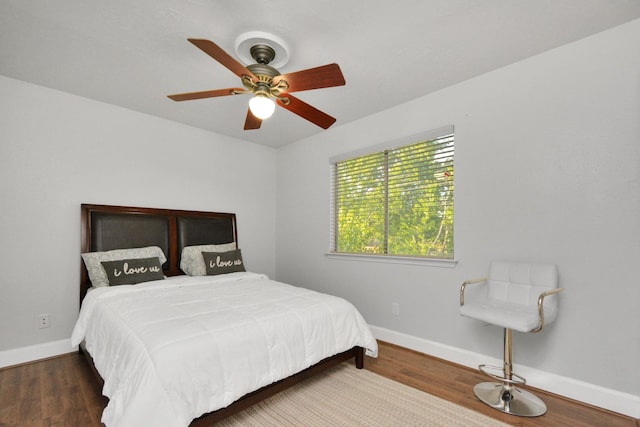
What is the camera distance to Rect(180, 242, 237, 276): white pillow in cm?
345

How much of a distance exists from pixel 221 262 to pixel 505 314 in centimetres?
278

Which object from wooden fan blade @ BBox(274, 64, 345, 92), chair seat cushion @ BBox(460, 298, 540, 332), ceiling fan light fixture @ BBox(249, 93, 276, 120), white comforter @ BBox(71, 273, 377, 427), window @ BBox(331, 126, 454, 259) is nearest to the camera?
white comforter @ BBox(71, 273, 377, 427)

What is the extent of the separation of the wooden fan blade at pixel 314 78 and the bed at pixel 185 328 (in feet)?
5.10

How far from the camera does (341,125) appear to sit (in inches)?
151

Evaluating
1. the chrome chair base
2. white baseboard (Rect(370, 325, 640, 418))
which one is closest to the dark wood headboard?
white baseboard (Rect(370, 325, 640, 418))

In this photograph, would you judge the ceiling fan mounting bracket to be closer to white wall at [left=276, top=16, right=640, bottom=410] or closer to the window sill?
white wall at [left=276, top=16, right=640, bottom=410]

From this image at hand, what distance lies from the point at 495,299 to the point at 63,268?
3900 millimetres

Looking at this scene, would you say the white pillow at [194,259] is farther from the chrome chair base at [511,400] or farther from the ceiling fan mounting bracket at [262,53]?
the chrome chair base at [511,400]

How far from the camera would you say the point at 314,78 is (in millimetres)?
1903

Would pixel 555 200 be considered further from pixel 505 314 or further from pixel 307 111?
pixel 307 111

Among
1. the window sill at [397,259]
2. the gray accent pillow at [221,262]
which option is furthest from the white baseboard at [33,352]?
the window sill at [397,259]

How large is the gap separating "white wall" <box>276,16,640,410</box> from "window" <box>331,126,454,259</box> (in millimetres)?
147

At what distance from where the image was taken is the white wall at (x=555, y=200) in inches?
79.2

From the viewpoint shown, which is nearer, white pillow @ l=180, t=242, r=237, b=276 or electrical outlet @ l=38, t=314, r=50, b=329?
electrical outlet @ l=38, t=314, r=50, b=329
